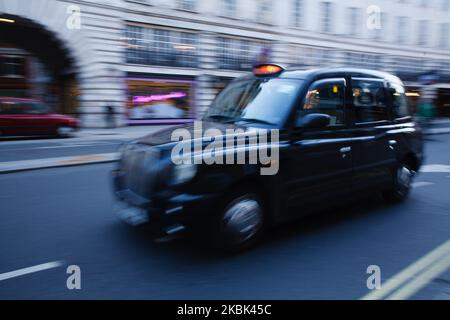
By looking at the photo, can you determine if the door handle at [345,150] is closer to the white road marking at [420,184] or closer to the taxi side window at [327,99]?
the taxi side window at [327,99]

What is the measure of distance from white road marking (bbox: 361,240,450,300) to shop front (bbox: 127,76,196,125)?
20.8m

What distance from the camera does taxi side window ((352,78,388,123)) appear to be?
5.14m

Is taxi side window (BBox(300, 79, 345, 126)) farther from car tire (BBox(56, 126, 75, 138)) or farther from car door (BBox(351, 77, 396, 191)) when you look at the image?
car tire (BBox(56, 126, 75, 138))

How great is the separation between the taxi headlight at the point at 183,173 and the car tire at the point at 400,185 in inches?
135

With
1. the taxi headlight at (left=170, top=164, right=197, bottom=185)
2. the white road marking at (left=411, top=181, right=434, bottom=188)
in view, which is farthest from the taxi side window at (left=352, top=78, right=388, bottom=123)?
the taxi headlight at (left=170, top=164, right=197, bottom=185)

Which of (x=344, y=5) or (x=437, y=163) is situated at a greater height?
(x=344, y=5)

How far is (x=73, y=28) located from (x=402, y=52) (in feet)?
93.6

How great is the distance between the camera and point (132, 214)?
4.02 m

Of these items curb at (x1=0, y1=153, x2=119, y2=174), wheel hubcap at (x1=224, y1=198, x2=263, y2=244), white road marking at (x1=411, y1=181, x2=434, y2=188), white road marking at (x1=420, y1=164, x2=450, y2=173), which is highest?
wheel hubcap at (x1=224, y1=198, x2=263, y2=244)

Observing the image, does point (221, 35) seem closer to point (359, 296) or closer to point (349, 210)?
point (349, 210)

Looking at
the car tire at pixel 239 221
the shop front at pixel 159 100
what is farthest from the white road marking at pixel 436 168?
the shop front at pixel 159 100

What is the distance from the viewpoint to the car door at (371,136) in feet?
A: 16.8

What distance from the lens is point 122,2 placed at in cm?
2202

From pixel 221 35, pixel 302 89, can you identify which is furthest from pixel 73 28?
pixel 302 89
